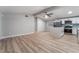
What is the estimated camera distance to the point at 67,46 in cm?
213

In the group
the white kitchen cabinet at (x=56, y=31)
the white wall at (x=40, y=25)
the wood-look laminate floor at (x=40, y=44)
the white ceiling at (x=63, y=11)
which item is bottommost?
the wood-look laminate floor at (x=40, y=44)

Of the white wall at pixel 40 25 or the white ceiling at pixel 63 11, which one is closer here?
the white ceiling at pixel 63 11

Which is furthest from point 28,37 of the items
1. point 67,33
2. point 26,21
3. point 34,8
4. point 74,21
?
point 74,21

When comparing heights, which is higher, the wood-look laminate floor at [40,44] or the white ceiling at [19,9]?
the white ceiling at [19,9]

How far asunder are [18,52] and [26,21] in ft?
2.07

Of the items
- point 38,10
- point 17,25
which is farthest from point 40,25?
point 17,25

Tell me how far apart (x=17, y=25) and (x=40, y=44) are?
1.96ft

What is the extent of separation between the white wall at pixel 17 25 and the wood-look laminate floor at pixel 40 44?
120mm

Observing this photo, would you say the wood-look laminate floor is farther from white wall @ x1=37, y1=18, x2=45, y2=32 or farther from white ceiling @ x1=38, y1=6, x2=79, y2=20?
Result: white ceiling @ x1=38, y1=6, x2=79, y2=20

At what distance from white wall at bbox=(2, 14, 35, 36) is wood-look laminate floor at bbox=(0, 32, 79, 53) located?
120 millimetres

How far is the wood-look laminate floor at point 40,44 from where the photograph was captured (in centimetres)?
212

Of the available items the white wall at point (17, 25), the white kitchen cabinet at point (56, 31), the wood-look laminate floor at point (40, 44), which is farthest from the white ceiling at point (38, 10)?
the wood-look laminate floor at point (40, 44)

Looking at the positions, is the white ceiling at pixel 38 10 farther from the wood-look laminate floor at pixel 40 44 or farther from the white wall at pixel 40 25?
the wood-look laminate floor at pixel 40 44
